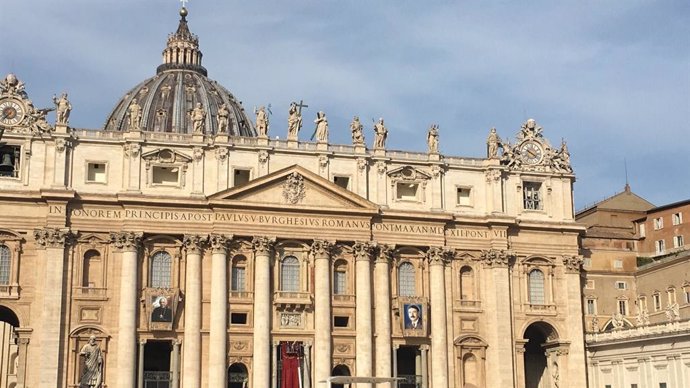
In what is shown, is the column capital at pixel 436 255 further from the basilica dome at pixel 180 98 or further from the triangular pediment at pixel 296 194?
the basilica dome at pixel 180 98

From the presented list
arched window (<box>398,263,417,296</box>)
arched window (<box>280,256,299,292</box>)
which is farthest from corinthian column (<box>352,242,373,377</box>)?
arched window (<box>280,256,299,292</box>)

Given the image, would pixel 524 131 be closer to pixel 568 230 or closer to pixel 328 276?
pixel 568 230

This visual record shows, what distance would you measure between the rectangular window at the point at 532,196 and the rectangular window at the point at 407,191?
826 cm

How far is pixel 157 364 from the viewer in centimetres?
6988

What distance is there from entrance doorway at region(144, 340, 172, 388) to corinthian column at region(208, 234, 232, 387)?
9.51 feet

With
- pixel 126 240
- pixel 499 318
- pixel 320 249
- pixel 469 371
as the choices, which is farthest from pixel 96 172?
pixel 499 318

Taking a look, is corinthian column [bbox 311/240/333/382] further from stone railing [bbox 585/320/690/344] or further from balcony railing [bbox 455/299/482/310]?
stone railing [bbox 585/320/690/344]

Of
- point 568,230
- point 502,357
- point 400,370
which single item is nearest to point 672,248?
point 568,230

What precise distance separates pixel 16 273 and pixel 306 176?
19.1 m

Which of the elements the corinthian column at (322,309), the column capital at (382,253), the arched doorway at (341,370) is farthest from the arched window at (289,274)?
the arched doorway at (341,370)

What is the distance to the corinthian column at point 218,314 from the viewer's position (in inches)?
2598

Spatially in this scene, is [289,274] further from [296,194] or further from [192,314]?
[192,314]

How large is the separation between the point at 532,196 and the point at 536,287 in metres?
6.60

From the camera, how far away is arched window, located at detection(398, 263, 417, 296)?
72.2m
